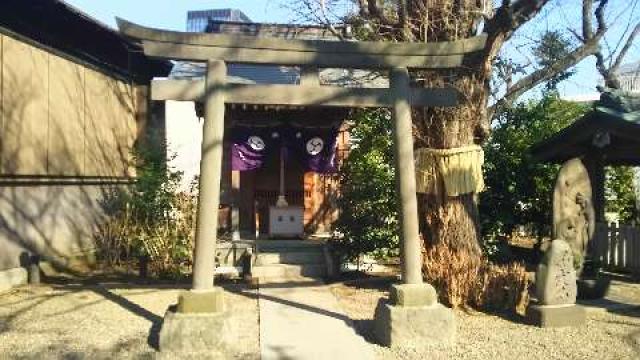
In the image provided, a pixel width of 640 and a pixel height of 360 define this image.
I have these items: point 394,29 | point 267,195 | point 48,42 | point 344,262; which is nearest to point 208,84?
point 394,29

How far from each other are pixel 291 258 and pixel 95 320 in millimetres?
4779

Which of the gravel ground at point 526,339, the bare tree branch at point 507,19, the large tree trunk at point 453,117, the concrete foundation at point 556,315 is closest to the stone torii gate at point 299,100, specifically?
the gravel ground at point 526,339

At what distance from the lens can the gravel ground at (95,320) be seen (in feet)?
22.6

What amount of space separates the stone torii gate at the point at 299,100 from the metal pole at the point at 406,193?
12 millimetres

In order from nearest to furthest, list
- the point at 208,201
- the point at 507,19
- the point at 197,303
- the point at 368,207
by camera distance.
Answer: the point at 197,303
the point at 208,201
the point at 507,19
the point at 368,207

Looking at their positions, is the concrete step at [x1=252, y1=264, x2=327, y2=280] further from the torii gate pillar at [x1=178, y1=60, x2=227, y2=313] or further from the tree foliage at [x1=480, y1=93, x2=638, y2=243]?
the torii gate pillar at [x1=178, y1=60, x2=227, y2=313]

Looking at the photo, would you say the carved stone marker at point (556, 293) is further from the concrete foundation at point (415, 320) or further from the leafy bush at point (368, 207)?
the leafy bush at point (368, 207)

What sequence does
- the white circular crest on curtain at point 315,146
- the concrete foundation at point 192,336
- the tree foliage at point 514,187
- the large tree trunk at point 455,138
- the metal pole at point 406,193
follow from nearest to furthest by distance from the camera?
the concrete foundation at point 192,336, the metal pole at point 406,193, the large tree trunk at point 455,138, the tree foliage at point 514,187, the white circular crest on curtain at point 315,146

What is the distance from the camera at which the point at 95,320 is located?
812 cm

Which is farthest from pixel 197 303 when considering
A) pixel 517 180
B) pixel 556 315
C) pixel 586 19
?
pixel 586 19

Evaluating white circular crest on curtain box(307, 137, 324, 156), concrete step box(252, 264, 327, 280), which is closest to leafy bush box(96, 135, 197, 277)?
concrete step box(252, 264, 327, 280)

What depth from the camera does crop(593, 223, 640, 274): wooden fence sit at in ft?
38.2

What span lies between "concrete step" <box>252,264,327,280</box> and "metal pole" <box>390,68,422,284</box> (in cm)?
459

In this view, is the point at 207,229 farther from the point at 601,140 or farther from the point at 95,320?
the point at 601,140
